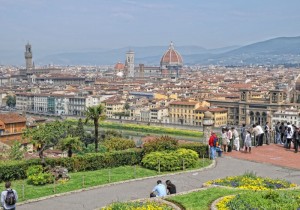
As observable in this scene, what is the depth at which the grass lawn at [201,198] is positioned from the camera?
8.67 metres

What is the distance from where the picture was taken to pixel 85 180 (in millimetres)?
11672

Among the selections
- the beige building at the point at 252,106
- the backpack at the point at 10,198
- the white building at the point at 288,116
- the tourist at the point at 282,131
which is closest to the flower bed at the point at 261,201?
the backpack at the point at 10,198

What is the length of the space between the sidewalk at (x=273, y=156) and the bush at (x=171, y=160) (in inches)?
77.8

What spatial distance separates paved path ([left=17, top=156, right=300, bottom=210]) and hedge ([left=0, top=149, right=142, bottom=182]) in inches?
69.0

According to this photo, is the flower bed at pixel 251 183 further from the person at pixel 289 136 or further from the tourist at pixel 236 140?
the person at pixel 289 136

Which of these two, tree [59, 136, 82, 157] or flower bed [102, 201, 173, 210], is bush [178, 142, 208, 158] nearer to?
tree [59, 136, 82, 157]

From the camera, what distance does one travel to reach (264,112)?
68.4 meters

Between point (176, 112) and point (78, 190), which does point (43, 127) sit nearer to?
point (78, 190)

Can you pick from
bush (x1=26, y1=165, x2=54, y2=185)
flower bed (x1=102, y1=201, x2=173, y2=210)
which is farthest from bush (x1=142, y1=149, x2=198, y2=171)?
flower bed (x1=102, y1=201, x2=173, y2=210)

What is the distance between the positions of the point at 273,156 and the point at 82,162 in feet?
19.0

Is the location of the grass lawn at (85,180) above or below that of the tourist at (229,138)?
below

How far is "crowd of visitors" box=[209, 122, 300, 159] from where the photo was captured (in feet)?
49.3

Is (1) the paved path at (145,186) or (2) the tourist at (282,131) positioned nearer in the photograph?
(1) the paved path at (145,186)

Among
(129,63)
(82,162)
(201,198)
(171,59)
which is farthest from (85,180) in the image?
(129,63)
